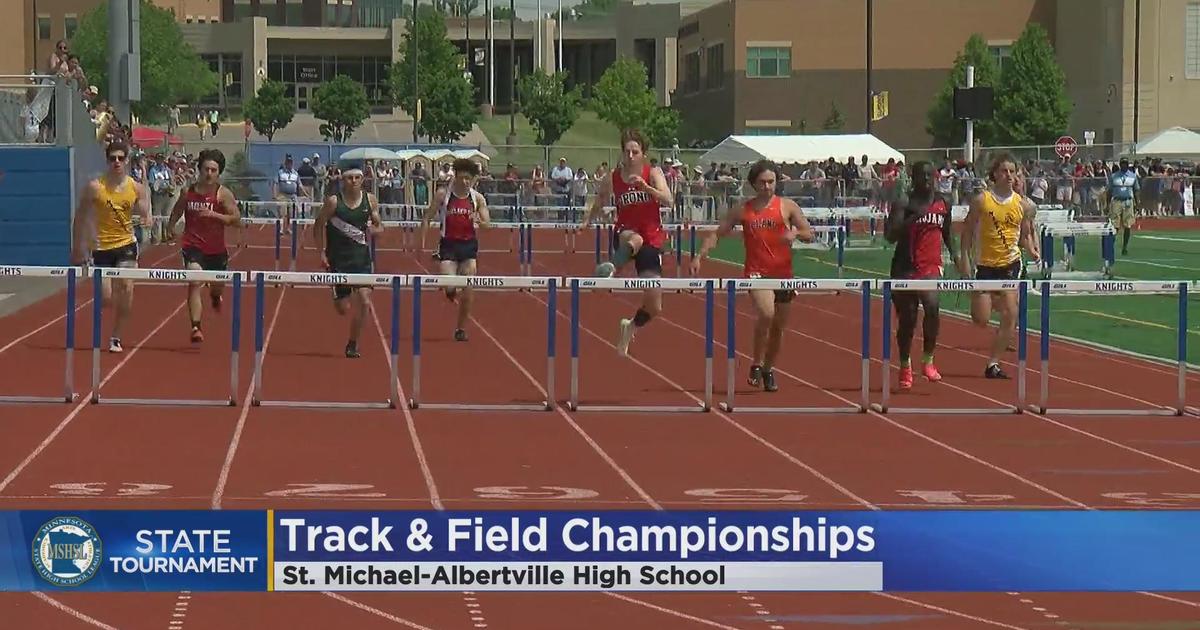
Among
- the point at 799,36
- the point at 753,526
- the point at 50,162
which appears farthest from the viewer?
the point at 799,36

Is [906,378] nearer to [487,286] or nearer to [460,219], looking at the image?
[487,286]

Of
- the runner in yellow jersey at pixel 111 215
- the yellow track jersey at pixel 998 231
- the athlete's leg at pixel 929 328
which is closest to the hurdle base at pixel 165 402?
the runner in yellow jersey at pixel 111 215

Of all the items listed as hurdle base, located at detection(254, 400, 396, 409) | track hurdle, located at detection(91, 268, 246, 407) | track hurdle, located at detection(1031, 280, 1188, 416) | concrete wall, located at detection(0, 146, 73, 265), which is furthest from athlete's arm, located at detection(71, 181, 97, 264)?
concrete wall, located at detection(0, 146, 73, 265)

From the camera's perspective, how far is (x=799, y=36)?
101 meters

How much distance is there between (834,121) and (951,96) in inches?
322

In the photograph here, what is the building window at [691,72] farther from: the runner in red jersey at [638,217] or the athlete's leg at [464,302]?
the runner in red jersey at [638,217]

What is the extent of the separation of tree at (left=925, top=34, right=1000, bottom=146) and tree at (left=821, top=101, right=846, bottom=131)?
3797 mm

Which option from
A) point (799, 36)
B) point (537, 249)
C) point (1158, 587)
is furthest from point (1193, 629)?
point (799, 36)

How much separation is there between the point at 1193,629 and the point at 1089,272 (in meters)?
28.6

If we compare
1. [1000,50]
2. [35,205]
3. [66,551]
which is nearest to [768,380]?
[66,551]

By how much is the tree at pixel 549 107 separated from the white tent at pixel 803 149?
49.0 meters

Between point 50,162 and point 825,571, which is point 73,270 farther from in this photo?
point 50,162

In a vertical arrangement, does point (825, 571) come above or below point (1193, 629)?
above

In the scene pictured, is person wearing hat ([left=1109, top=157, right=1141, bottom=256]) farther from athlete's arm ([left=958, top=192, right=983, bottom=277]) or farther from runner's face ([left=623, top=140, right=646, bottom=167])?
runner's face ([left=623, top=140, right=646, bottom=167])
